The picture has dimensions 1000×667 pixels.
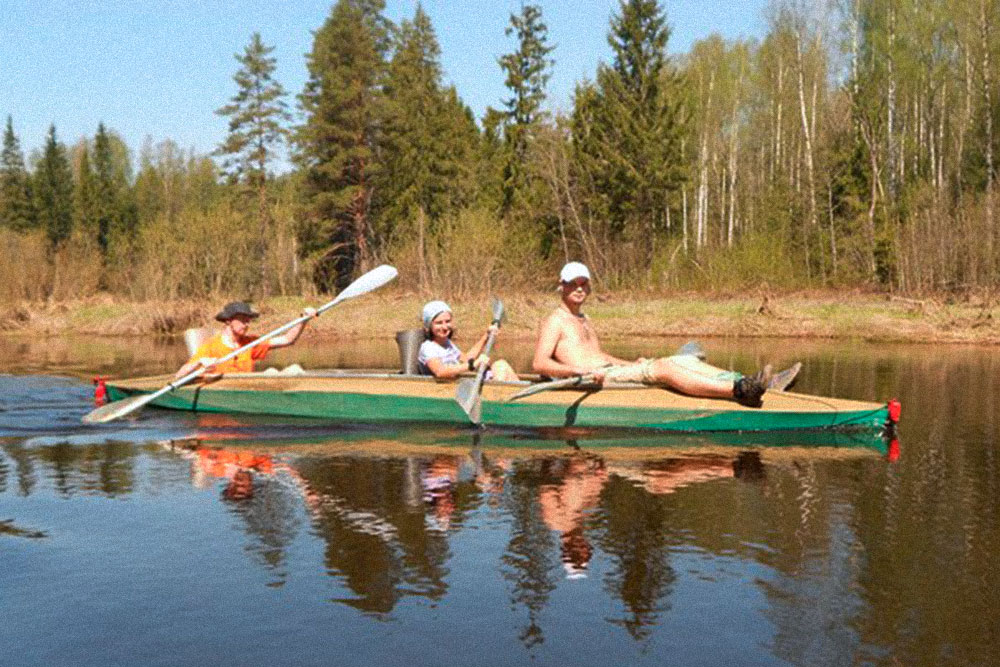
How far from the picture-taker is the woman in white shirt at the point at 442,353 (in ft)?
32.9

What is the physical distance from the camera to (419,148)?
43625 mm

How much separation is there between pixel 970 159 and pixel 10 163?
2313 inches

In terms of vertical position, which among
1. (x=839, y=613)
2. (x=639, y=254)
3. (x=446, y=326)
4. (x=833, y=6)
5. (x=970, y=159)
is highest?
(x=833, y=6)

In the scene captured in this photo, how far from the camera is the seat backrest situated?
10875mm

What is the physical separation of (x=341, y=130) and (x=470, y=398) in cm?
3179

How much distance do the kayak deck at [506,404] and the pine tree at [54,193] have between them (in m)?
59.4

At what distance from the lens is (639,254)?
35438mm

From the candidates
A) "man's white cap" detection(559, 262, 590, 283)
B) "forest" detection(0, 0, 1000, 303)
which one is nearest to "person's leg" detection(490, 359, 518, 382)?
"man's white cap" detection(559, 262, 590, 283)

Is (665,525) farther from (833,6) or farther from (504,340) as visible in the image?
(833,6)

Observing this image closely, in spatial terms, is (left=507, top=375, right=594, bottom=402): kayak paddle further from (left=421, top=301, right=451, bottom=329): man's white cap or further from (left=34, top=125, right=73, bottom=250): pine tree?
(left=34, top=125, right=73, bottom=250): pine tree

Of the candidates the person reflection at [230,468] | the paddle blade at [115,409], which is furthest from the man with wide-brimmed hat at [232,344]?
the person reflection at [230,468]

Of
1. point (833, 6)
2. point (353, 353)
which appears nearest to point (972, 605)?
point (353, 353)

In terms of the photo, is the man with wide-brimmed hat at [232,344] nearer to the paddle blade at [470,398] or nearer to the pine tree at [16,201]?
the paddle blade at [470,398]

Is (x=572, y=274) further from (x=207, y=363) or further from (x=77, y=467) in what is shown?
(x=77, y=467)
